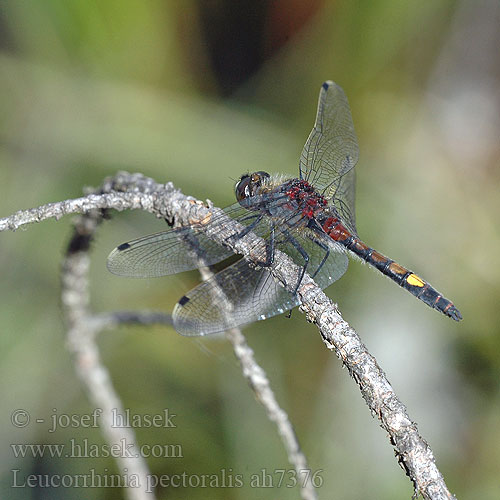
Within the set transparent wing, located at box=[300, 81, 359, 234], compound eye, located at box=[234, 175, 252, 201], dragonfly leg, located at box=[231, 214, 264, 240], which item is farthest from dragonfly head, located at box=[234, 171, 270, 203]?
transparent wing, located at box=[300, 81, 359, 234]

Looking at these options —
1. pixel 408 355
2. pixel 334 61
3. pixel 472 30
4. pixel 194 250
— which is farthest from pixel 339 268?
pixel 472 30

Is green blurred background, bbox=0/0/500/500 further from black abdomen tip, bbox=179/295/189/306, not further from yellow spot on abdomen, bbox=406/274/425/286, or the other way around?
black abdomen tip, bbox=179/295/189/306

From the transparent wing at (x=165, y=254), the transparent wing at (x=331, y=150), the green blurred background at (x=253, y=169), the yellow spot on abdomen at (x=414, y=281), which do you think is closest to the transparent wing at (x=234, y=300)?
the transparent wing at (x=165, y=254)

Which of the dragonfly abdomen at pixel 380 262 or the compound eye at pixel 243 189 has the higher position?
the compound eye at pixel 243 189

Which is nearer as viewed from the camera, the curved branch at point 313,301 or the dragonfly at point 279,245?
the curved branch at point 313,301

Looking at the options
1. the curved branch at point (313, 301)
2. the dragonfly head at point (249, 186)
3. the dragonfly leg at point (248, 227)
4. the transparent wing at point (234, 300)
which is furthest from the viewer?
the dragonfly head at point (249, 186)

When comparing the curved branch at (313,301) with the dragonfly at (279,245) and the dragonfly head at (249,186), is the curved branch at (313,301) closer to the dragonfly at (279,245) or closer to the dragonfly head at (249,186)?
the dragonfly at (279,245)

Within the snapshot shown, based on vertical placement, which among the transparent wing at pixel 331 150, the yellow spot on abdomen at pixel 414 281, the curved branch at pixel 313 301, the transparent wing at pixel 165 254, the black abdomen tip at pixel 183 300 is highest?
the transparent wing at pixel 331 150
